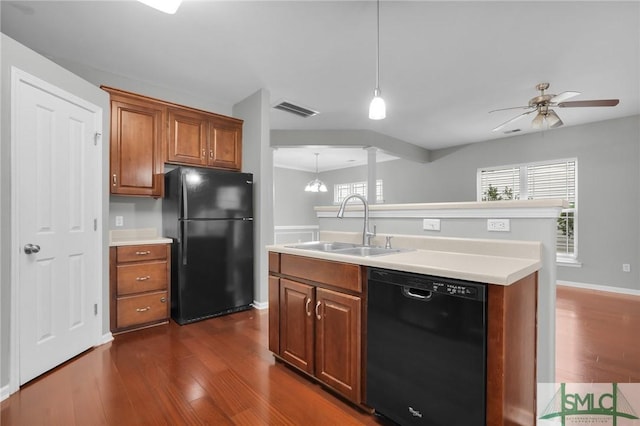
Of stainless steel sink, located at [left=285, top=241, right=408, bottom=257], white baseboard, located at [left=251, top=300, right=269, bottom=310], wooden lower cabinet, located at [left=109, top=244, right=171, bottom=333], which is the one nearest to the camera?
stainless steel sink, located at [left=285, top=241, right=408, bottom=257]

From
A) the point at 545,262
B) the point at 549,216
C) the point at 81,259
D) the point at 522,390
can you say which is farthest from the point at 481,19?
the point at 81,259

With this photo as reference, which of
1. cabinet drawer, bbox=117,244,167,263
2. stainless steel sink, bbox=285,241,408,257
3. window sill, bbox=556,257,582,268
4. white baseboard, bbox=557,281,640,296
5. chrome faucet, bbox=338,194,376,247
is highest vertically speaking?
chrome faucet, bbox=338,194,376,247

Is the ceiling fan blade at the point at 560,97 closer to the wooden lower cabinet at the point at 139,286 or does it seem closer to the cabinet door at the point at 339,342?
the cabinet door at the point at 339,342

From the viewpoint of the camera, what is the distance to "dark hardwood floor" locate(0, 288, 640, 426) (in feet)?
5.44

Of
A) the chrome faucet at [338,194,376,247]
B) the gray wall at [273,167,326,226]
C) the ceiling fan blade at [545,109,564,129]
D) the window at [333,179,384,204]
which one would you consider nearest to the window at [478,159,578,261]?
the ceiling fan blade at [545,109,564,129]

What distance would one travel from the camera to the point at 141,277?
117 inches

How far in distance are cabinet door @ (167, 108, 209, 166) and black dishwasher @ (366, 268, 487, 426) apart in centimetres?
273

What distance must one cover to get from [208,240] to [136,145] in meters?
1.22

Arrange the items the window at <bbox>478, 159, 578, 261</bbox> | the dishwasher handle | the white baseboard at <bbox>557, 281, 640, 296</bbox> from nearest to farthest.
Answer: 1. the dishwasher handle
2. the white baseboard at <bbox>557, 281, 640, 296</bbox>
3. the window at <bbox>478, 159, 578, 261</bbox>

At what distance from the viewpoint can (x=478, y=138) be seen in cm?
584

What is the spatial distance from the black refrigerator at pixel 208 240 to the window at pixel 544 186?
4.85 m

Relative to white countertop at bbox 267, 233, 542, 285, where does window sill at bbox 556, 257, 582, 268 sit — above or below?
below

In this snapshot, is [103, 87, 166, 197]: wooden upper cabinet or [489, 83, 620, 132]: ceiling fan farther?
[489, 83, 620, 132]: ceiling fan

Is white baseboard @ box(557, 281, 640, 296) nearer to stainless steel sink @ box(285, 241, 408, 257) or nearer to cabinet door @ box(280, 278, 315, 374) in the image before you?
stainless steel sink @ box(285, 241, 408, 257)
